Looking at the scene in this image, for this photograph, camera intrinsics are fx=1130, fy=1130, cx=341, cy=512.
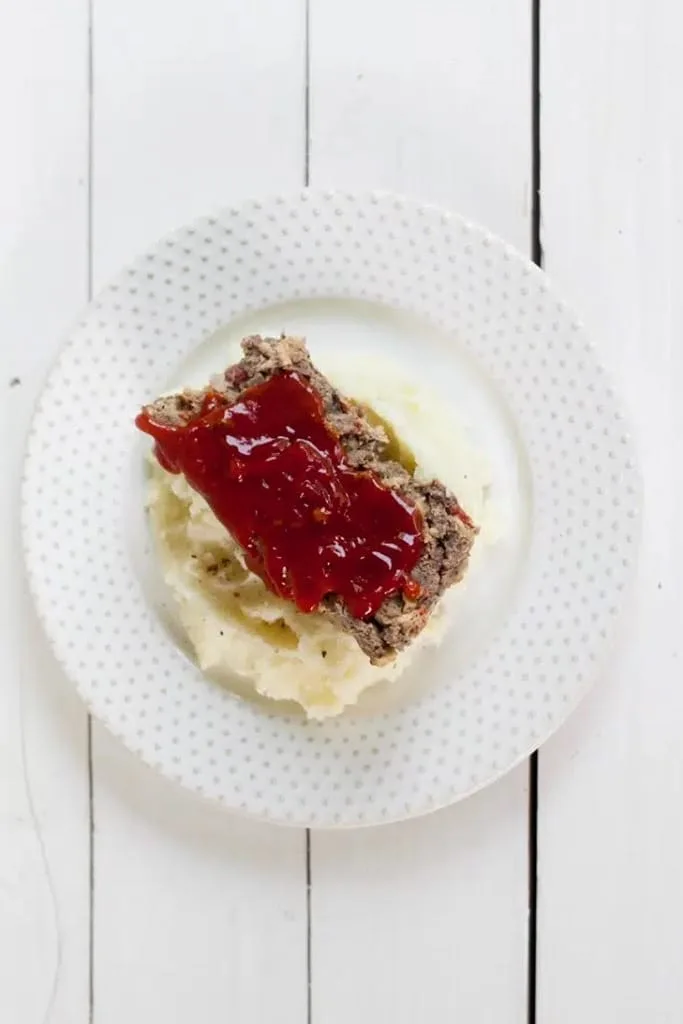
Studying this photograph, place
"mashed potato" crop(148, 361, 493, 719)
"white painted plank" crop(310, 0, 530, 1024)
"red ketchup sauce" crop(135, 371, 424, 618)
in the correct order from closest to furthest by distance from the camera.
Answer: "red ketchup sauce" crop(135, 371, 424, 618), "mashed potato" crop(148, 361, 493, 719), "white painted plank" crop(310, 0, 530, 1024)

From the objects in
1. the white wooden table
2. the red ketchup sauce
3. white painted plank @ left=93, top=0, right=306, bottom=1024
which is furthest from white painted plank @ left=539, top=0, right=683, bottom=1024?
the red ketchup sauce

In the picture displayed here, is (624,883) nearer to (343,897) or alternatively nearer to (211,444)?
(343,897)

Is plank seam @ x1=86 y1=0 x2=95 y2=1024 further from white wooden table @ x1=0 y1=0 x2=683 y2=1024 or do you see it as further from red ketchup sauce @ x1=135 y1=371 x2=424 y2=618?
red ketchup sauce @ x1=135 y1=371 x2=424 y2=618

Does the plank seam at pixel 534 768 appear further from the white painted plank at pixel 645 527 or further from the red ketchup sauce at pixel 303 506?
the red ketchup sauce at pixel 303 506

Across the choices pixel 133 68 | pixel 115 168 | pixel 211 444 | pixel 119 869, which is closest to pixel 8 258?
pixel 115 168

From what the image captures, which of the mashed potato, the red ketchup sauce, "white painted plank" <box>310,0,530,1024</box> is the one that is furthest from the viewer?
"white painted plank" <box>310,0,530,1024</box>
